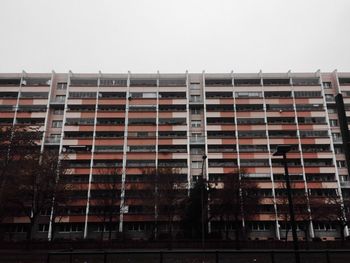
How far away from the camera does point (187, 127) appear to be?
7369 cm

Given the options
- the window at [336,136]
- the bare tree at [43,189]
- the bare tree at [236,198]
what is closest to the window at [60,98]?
the bare tree at [43,189]

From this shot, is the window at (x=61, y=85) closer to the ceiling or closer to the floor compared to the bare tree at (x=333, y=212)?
closer to the ceiling

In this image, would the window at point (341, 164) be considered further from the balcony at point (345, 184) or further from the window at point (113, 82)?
the window at point (113, 82)

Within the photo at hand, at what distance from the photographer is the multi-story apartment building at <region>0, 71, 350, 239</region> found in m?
67.1

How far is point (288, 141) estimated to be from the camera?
7219 cm

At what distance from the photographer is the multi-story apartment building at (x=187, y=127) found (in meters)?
67.1

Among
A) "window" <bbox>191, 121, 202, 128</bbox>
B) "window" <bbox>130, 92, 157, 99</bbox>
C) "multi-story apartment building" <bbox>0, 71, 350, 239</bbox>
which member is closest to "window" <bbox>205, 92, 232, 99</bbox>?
"multi-story apartment building" <bbox>0, 71, 350, 239</bbox>

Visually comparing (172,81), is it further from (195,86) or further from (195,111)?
(195,111)

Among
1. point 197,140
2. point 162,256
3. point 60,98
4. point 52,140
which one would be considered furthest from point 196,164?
point 162,256

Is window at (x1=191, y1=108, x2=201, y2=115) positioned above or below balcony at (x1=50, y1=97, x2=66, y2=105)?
below

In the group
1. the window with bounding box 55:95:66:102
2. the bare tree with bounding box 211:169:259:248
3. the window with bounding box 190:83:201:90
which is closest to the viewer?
the bare tree with bounding box 211:169:259:248

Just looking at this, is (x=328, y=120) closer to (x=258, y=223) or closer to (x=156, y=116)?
(x=258, y=223)

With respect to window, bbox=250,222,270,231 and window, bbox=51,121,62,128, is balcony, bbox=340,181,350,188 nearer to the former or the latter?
window, bbox=250,222,270,231

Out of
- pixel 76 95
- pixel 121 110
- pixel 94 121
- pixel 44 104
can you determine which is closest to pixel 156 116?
pixel 121 110
